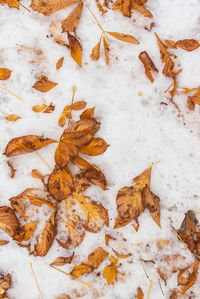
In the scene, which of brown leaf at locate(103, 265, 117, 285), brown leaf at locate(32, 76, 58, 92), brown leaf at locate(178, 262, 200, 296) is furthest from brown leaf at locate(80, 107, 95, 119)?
brown leaf at locate(178, 262, 200, 296)

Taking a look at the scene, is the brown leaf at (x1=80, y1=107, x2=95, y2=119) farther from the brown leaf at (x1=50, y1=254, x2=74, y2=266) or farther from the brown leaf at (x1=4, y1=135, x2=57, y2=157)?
the brown leaf at (x1=50, y1=254, x2=74, y2=266)

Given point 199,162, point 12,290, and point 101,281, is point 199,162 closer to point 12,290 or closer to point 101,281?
point 101,281

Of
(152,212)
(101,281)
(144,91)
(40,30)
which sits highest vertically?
(40,30)

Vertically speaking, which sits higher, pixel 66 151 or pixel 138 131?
pixel 138 131

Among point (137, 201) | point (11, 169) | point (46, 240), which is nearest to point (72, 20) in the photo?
point (11, 169)

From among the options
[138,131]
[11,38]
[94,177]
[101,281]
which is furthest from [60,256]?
[11,38]
